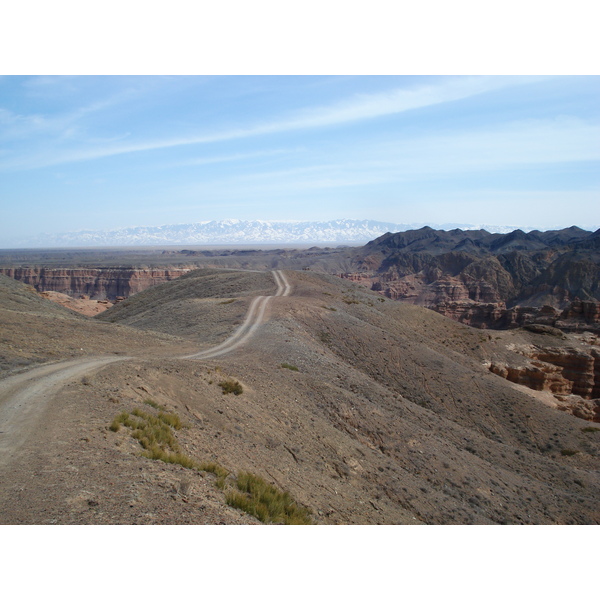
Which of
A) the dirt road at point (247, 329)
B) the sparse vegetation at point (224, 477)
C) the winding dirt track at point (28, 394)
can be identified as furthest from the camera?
the dirt road at point (247, 329)

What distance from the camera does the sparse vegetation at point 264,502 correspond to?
8.15m

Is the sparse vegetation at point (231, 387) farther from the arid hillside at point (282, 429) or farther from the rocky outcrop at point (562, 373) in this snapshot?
the rocky outcrop at point (562, 373)

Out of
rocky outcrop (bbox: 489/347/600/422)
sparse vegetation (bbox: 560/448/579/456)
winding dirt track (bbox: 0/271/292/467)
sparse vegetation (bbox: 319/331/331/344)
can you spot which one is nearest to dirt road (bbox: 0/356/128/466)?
winding dirt track (bbox: 0/271/292/467)

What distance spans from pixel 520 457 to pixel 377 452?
916 cm

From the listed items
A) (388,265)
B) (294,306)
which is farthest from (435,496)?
(388,265)

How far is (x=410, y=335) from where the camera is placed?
123 ft

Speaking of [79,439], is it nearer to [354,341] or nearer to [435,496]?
[435,496]

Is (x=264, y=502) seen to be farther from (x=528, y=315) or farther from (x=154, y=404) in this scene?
(x=528, y=315)

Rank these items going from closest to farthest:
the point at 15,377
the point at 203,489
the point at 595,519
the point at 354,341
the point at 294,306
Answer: the point at 203,489
the point at 15,377
the point at 595,519
the point at 354,341
the point at 294,306

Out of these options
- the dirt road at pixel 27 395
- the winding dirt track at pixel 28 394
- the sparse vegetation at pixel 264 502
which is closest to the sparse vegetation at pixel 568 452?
the winding dirt track at pixel 28 394

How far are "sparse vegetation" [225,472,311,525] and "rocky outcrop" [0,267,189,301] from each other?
118 metres

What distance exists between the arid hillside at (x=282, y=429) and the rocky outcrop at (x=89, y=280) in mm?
89301

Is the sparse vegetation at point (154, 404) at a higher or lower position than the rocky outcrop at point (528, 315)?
higher

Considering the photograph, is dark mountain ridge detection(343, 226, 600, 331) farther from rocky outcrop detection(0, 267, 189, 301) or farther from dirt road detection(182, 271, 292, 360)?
rocky outcrop detection(0, 267, 189, 301)
